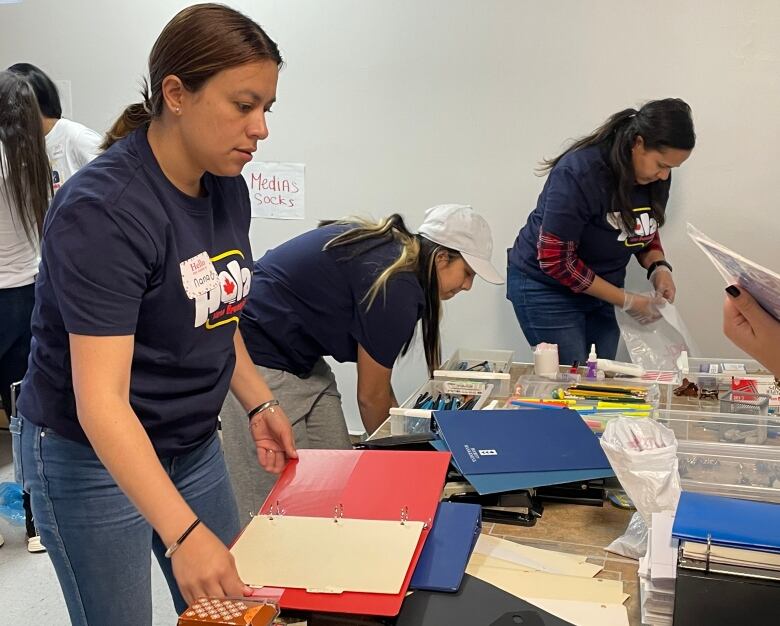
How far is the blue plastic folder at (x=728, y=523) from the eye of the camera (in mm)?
948

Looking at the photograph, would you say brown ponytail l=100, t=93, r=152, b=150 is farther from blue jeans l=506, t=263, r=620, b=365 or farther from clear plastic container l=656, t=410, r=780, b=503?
blue jeans l=506, t=263, r=620, b=365

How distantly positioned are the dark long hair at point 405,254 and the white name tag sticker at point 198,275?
1.88 feet

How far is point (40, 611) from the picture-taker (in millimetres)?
2285

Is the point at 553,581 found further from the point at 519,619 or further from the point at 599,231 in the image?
the point at 599,231

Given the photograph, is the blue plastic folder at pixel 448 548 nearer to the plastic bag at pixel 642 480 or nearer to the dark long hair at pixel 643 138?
the plastic bag at pixel 642 480

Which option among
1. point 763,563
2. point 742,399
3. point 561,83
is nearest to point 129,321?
point 763,563

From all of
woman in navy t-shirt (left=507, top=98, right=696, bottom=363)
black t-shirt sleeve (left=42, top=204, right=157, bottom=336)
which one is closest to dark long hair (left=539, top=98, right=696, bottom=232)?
woman in navy t-shirt (left=507, top=98, right=696, bottom=363)

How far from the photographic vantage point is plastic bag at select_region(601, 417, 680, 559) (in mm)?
1189

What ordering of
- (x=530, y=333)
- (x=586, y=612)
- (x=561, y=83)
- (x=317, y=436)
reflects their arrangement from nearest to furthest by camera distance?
(x=586, y=612), (x=317, y=436), (x=530, y=333), (x=561, y=83)

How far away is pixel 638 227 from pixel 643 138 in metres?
0.29

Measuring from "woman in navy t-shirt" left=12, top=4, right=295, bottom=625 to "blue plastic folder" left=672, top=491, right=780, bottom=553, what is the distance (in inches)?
20.8

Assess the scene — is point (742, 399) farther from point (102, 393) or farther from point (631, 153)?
point (102, 393)

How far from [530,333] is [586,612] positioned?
5.42ft

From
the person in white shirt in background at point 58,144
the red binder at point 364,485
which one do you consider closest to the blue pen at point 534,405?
the red binder at point 364,485
